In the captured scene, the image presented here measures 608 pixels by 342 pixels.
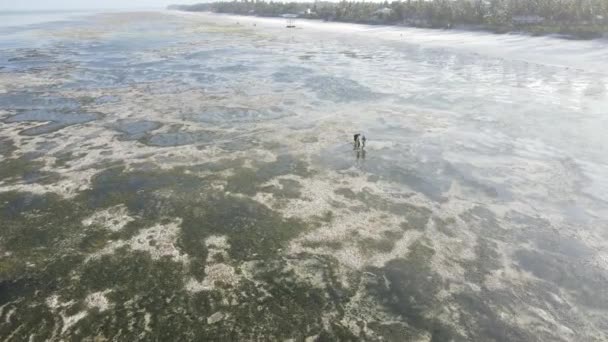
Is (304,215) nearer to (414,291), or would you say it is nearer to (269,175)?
(269,175)

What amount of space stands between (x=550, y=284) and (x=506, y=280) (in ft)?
2.28

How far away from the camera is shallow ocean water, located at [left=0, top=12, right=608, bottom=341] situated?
5.72 m

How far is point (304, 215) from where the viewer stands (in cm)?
835

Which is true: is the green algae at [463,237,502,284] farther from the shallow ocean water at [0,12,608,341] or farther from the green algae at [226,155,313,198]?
the green algae at [226,155,313,198]

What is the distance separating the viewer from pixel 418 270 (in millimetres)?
6715

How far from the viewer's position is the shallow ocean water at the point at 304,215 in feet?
18.8

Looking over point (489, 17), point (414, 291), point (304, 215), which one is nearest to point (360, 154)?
point (304, 215)

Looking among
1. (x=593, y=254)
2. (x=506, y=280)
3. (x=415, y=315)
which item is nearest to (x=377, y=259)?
(x=415, y=315)

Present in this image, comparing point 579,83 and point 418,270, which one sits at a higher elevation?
point 579,83

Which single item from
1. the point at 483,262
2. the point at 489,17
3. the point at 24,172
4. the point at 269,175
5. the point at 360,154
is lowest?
the point at 24,172

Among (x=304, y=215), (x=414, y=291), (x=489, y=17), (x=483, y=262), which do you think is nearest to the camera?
(x=414, y=291)

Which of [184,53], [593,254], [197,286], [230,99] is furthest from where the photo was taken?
[184,53]

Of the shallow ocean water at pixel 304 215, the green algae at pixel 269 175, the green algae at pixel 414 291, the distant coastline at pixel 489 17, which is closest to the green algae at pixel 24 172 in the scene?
the shallow ocean water at pixel 304 215

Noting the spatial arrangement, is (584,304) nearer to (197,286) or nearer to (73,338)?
(197,286)
